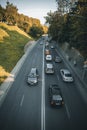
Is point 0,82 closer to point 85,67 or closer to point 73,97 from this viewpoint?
point 73,97

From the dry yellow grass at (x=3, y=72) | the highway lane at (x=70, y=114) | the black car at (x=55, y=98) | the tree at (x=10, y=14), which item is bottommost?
the highway lane at (x=70, y=114)

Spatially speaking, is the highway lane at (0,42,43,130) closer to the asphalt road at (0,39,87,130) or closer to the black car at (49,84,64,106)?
the asphalt road at (0,39,87,130)

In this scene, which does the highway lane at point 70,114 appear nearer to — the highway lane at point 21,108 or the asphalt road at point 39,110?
the asphalt road at point 39,110

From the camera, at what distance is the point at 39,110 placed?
68.8 feet

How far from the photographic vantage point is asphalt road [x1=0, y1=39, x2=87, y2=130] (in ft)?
59.4

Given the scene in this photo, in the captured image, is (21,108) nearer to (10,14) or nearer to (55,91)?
(55,91)

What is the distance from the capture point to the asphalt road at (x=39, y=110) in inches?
713

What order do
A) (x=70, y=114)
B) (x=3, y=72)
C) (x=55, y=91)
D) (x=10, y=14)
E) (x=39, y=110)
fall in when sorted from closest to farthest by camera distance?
(x=70, y=114) < (x=39, y=110) < (x=55, y=91) < (x=3, y=72) < (x=10, y=14)

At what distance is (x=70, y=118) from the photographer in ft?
64.0

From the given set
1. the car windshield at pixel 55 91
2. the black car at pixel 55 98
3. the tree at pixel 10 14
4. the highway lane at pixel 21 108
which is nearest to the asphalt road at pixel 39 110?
the highway lane at pixel 21 108

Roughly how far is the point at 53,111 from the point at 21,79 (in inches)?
494

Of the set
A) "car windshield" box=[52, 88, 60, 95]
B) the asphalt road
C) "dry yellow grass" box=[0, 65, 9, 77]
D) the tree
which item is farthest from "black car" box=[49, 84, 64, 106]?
the tree

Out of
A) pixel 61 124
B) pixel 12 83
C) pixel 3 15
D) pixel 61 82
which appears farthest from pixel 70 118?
pixel 3 15

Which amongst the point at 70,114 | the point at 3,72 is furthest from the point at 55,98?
the point at 3,72
